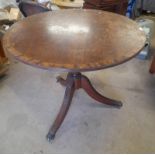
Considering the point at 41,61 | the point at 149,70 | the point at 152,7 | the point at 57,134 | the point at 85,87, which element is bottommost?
the point at 57,134

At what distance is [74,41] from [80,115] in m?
0.69

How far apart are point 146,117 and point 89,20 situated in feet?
2.88

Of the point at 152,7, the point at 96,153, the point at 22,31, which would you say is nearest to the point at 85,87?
the point at 96,153

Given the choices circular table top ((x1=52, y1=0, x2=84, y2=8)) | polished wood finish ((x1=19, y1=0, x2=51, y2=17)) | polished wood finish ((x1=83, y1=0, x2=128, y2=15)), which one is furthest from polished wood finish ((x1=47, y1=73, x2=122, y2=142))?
circular table top ((x1=52, y1=0, x2=84, y2=8))

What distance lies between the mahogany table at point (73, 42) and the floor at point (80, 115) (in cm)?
15

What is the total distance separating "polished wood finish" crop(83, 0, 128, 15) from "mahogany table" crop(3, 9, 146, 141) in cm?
96

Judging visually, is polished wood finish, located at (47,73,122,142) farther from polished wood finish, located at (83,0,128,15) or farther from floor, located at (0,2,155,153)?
polished wood finish, located at (83,0,128,15)

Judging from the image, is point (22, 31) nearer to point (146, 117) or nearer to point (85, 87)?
point (85, 87)

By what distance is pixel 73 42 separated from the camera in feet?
3.83

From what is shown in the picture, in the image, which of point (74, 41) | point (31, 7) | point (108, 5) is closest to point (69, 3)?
point (108, 5)

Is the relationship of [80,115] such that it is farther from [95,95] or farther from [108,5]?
[108,5]

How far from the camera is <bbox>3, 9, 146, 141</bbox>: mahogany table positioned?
1.02m

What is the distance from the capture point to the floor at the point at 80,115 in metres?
1.40

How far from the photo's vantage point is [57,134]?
58.3 inches
